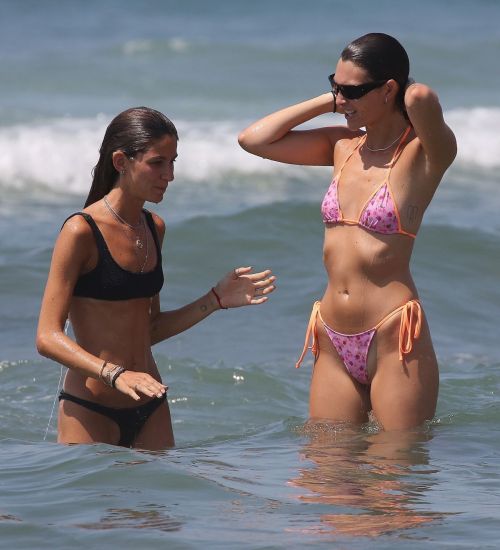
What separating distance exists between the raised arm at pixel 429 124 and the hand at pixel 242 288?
90 centimetres

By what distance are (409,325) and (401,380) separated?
0.85 ft

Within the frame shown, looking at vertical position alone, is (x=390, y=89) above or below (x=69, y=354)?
above

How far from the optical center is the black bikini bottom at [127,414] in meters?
Answer: 5.40

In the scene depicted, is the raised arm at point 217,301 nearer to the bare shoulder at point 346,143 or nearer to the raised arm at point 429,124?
the bare shoulder at point 346,143

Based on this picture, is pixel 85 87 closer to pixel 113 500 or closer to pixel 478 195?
pixel 478 195

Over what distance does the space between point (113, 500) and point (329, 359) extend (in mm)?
1308

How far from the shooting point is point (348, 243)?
5676 mm

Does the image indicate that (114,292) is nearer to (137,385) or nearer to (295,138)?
(137,385)

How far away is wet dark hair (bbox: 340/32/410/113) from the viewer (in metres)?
5.50

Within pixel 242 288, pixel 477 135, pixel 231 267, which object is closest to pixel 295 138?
pixel 242 288

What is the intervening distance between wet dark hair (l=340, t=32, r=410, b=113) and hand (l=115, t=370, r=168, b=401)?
1650mm

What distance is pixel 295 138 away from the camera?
19.7 feet

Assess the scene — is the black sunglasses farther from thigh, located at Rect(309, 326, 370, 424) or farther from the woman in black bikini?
thigh, located at Rect(309, 326, 370, 424)

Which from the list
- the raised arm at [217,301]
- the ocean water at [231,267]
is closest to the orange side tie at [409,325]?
the ocean water at [231,267]
